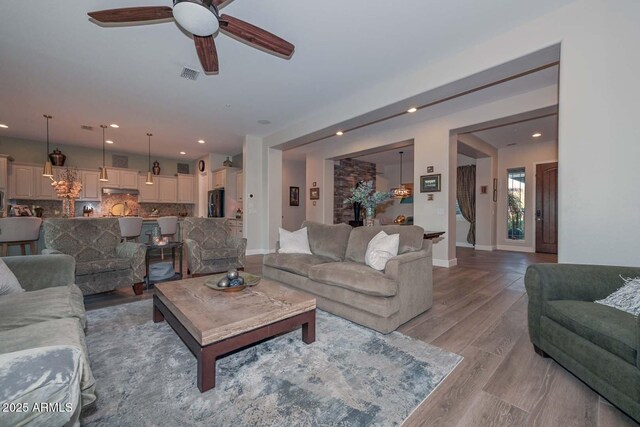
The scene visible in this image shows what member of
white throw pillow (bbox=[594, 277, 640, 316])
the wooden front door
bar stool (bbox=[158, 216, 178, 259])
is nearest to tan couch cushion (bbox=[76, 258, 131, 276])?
bar stool (bbox=[158, 216, 178, 259])

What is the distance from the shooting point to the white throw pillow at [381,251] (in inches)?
103

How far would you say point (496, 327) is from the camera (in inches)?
98.1

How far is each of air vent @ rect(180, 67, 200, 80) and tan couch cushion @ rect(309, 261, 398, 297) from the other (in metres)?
2.95

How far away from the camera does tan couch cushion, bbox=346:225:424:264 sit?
2805 mm

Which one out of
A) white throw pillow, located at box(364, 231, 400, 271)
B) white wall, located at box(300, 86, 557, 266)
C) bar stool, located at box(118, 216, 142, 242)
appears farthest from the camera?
bar stool, located at box(118, 216, 142, 242)

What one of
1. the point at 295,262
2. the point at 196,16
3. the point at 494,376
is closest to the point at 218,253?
the point at 295,262

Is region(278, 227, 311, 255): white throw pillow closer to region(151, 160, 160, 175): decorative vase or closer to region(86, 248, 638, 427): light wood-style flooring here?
region(86, 248, 638, 427): light wood-style flooring

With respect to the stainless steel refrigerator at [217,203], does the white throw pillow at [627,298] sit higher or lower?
lower

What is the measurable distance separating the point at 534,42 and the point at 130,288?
17.7ft

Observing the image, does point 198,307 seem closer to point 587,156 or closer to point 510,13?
point 587,156

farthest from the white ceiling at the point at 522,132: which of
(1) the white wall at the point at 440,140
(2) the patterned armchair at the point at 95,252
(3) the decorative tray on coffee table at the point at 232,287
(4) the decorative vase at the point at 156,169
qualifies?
(4) the decorative vase at the point at 156,169

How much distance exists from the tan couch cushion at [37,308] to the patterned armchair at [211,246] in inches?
78.6

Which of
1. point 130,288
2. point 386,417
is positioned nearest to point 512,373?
point 386,417

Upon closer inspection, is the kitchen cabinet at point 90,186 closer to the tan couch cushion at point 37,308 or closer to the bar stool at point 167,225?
the bar stool at point 167,225
